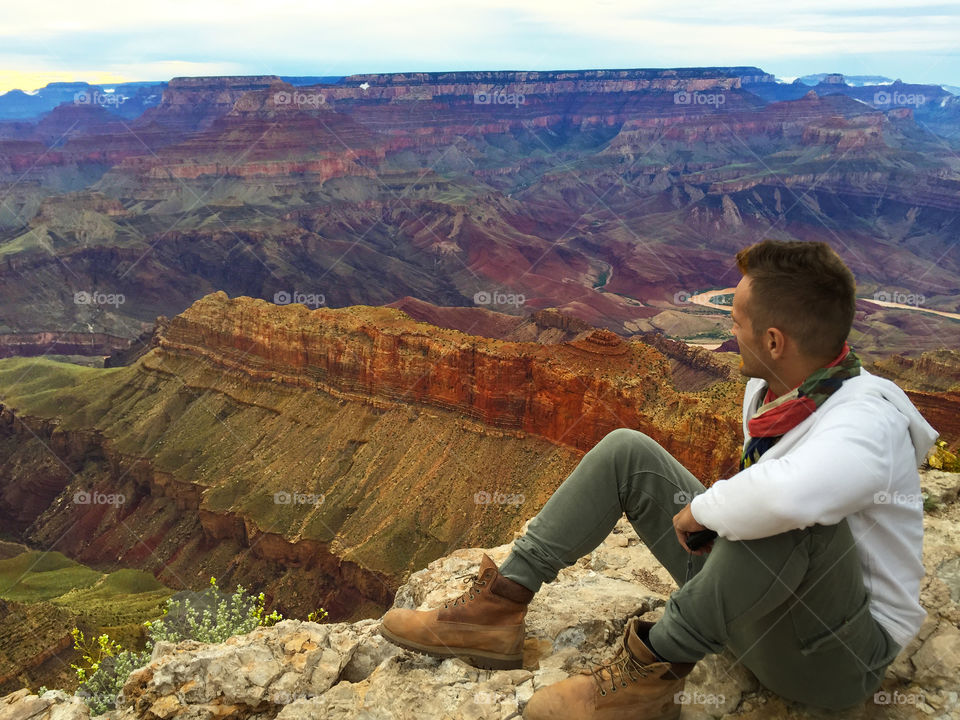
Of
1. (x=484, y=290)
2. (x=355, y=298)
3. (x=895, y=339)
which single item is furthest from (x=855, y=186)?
(x=355, y=298)

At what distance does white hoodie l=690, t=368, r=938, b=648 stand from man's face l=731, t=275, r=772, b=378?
45 centimetres

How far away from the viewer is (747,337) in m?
4.60

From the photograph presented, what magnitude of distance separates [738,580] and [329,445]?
31.7 m

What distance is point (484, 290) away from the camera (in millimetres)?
106250

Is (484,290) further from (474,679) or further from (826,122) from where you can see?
(474,679)

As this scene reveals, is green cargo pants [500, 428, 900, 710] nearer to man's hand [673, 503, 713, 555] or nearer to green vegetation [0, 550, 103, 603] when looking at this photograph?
man's hand [673, 503, 713, 555]

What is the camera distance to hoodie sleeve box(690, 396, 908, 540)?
3.80 m

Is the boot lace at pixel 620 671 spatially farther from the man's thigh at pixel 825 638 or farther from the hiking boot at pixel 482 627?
the hiking boot at pixel 482 627

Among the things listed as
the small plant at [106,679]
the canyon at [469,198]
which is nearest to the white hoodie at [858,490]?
the small plant at [106,679]

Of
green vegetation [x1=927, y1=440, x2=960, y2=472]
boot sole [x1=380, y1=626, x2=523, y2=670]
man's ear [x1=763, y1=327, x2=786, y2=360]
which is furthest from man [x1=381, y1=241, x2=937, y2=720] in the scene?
green vegetation [x1=927, y1=440, x2=960, y2=472]

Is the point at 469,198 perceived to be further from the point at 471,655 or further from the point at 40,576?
the point at 471,655

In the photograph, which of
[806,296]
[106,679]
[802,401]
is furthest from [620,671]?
[106,679]

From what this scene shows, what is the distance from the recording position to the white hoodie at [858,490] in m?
3.82

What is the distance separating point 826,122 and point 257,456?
151409 mm
